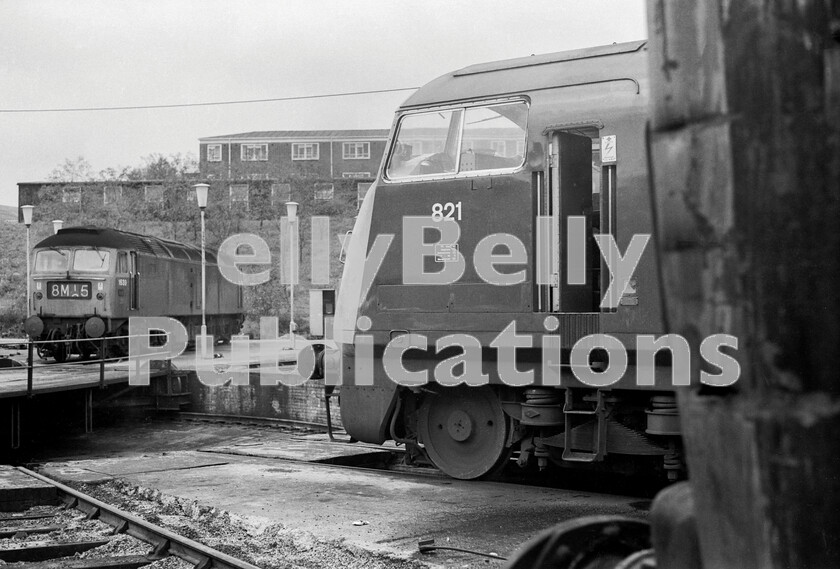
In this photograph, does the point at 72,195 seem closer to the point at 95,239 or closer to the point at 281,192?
the point at 281,192

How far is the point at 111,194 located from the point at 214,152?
15263mm

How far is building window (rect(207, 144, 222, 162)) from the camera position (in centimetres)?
6166

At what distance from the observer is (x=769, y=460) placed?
115 cm

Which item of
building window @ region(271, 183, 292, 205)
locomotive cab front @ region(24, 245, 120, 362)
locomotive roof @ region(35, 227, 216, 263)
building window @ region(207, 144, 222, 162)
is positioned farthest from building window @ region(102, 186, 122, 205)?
locomotive cab front @ region(24, 245, 120, 362)

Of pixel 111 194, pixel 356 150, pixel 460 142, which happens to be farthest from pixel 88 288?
pixel 356 150

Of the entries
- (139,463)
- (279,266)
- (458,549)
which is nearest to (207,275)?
(279,266)

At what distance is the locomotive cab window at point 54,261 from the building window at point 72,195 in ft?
77.8

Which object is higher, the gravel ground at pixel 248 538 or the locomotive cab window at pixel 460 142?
the locomotive cab window at pixel 460 142

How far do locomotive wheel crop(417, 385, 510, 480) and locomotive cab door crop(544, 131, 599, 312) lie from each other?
110 cm

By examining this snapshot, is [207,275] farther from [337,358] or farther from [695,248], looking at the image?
[695,248]

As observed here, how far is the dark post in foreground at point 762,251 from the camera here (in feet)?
3.65

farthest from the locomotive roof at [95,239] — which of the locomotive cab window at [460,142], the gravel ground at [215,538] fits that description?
the locomotive cab window at [460,142]

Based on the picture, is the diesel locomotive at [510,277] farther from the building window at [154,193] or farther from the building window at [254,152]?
the building window at [254,152]

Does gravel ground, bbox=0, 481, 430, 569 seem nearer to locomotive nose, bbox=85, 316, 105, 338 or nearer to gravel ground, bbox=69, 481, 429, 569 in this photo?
gravel ground, bbox=69, 481, 429, 569
